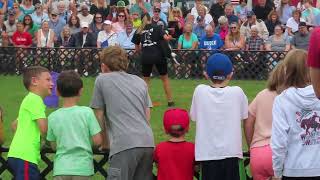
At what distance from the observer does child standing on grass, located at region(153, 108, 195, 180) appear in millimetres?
6583

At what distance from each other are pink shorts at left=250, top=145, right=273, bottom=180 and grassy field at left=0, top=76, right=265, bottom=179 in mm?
4739

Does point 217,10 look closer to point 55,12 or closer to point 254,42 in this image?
point 254,42

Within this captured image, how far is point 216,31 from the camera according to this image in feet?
70.6

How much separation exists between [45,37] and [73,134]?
15.7 m

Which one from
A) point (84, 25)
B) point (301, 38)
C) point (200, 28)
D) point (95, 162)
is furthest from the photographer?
point (200, 28)

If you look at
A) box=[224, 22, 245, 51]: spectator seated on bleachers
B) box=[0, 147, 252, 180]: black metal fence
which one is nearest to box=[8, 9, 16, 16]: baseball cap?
box=[224, 22, 245, 51]: spectator seated on bleachers

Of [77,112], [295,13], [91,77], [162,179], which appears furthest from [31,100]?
[295,13]

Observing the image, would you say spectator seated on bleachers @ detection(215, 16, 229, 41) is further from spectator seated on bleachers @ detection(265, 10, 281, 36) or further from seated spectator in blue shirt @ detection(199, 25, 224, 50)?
spectator seated on bleachers @ detection(265, 10, 281, 36)

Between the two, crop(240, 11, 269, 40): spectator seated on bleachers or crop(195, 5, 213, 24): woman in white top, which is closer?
crop(240, 11, 269, 40): spectator seated on bleachers

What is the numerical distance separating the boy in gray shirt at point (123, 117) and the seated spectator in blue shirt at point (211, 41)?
45.4ft

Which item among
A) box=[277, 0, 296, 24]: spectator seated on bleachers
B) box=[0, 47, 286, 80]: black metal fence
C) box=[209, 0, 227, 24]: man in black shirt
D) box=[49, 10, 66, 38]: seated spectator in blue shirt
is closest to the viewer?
box=[0, 47, 286, 80]: black metal fence

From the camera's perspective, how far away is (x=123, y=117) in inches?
261

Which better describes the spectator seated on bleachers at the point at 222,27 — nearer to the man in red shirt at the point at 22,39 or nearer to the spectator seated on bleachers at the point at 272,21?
the spectator seated on bleachers at the point at 272,21

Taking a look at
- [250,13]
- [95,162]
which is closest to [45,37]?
[250,13]
